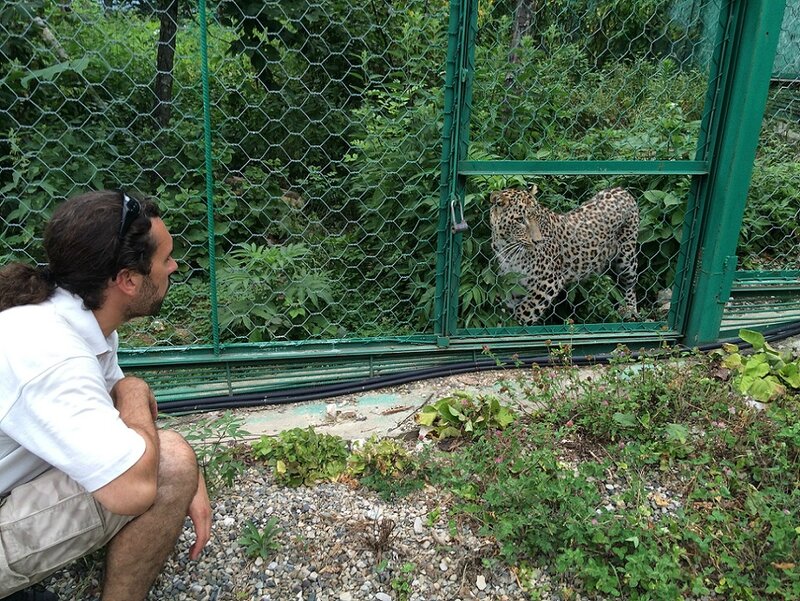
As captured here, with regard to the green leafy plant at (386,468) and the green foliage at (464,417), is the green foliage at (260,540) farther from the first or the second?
the green foliage at (464,417)

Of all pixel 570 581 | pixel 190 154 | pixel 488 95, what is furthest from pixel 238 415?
pixel 488 95

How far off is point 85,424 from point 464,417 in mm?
1665

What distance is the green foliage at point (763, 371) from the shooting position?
3.06 metres

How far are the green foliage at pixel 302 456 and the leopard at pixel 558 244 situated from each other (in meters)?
1.76

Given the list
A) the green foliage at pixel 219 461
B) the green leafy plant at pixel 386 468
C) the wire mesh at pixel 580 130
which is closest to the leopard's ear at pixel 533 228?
the wire mesh at pixel 580 130

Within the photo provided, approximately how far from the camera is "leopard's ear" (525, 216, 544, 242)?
3961 mm

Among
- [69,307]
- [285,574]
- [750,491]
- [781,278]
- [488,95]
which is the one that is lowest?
[285,574]

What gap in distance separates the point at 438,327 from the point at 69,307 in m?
1.99

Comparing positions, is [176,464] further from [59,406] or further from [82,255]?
[82,255]

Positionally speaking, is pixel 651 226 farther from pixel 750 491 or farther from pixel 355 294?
pixel 750 491

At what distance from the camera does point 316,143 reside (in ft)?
15.3

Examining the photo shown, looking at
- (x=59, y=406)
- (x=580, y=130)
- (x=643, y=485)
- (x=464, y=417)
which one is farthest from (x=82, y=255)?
(x=580, y=130)

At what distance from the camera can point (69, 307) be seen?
1.83 meters

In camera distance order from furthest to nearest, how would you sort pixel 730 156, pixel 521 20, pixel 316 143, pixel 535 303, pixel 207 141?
pixel 521 20, pixel 316 143, pixel 535 303, pixel 730 156, pixel 207 141
